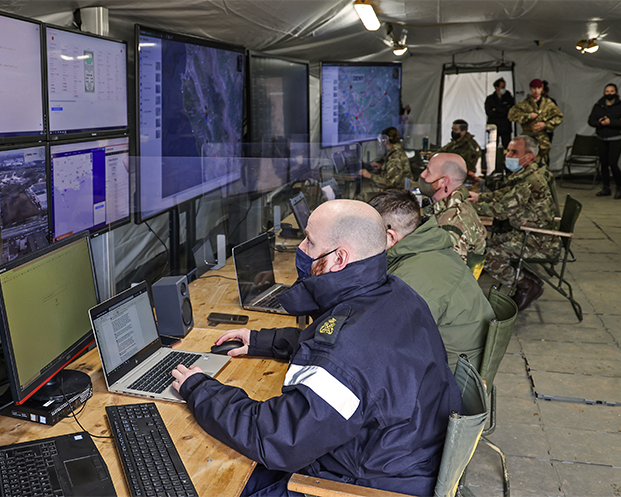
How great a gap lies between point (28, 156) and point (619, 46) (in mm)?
8515

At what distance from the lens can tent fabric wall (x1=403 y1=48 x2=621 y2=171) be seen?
11062 millimetres

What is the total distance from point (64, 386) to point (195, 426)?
41 centimetres

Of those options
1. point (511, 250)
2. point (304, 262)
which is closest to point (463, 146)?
point (511, 250)

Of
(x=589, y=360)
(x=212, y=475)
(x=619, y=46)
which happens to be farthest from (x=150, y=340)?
(x=619, y=46)

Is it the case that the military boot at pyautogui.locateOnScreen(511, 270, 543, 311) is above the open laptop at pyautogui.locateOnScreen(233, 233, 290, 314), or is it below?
below

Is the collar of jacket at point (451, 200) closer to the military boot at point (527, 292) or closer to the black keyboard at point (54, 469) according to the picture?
the military boot at point (527, 292)

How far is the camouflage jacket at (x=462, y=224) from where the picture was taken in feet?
11.1

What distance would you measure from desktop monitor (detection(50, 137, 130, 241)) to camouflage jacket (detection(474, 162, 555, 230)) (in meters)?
3.11

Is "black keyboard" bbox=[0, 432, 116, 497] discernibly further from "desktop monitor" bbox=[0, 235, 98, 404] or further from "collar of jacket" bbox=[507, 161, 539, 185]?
"collar of jacket" bbox=[507, 161, 539, 185]

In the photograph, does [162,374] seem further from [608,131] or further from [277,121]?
[608,131]

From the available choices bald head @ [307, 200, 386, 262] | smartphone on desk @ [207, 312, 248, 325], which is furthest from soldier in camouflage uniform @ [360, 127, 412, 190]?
bald head @ [307, 200, 386, 262]

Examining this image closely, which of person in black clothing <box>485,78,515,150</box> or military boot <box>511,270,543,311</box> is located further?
person in black clothing <box>485,78,515,150</box>

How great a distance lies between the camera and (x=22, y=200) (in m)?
2.19

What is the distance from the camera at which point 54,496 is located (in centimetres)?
122
